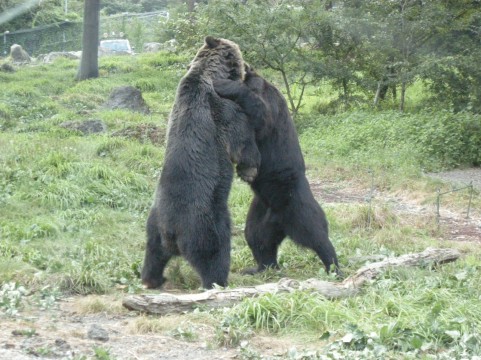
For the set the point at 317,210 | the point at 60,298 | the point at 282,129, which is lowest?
the point at 60,298

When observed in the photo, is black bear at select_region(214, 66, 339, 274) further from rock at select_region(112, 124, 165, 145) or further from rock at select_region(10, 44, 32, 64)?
rock at select_region(10, 44, 32, 64)

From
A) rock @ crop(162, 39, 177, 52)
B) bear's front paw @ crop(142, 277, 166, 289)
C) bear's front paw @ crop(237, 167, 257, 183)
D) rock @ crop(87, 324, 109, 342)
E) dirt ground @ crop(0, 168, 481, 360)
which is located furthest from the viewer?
rock @ crop(162, 39, 177, 52)

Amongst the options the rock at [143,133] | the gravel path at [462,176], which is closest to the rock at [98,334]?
the rock at [143,133]

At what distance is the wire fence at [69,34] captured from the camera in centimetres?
3522

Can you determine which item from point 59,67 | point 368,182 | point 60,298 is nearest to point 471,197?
point 368,182

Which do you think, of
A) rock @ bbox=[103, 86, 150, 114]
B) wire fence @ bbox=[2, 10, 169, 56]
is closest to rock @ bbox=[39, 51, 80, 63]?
wire fence @ bbox=[2, 10, 169, 56]

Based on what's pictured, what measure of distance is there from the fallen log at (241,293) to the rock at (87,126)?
829 centimetres

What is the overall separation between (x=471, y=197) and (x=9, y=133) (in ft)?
26.7

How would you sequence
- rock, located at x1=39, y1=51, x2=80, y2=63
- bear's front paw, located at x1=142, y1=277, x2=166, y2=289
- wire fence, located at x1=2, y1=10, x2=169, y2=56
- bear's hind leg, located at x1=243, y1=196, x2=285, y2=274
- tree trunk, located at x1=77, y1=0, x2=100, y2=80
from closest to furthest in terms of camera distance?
1. bear's front paw, located at x1=142, y1=277, x2=166, y2=289
2. bear's hind leg, located at x1=243, y1=196, x2=285, y2=274
3. tree trunk, located at x1=77, y1=0, x2=100, y2=80
4. rock, located at x1=39, y1=51, x2=80, y2=63
5. wire fence, located at x1=2, y1=10, x2=169, y2=56

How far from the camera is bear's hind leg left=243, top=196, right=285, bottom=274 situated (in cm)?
791

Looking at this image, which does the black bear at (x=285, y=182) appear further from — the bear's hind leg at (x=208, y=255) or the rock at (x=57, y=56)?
the rock at (x=57, y=56)

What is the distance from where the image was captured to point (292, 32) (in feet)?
61.7

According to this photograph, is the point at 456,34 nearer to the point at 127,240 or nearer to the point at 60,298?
the point at 127,240

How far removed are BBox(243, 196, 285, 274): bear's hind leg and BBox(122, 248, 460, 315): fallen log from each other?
1361mm
